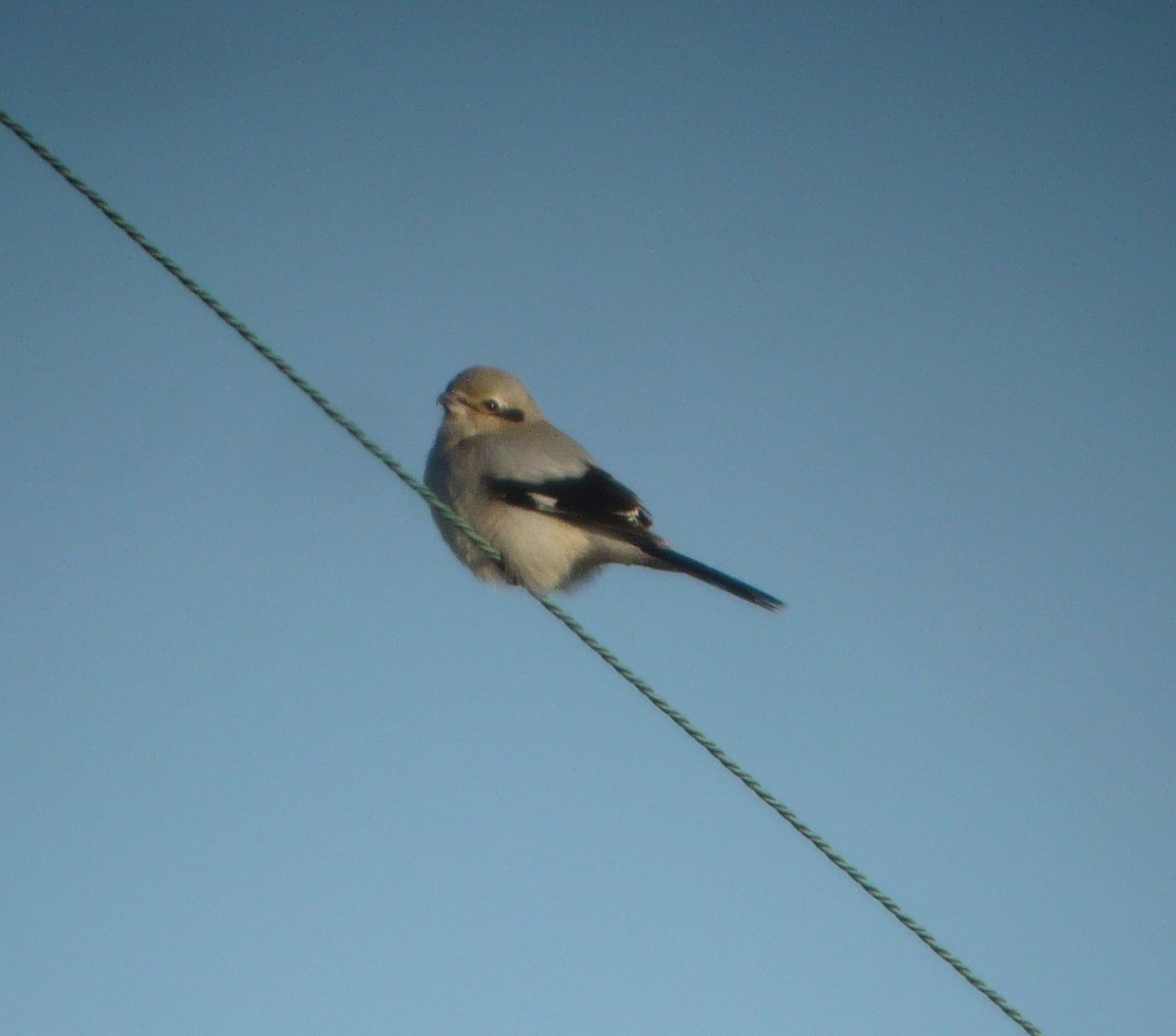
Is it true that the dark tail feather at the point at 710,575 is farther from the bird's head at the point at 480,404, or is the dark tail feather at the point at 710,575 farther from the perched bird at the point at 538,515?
the bird's head at the point at 480,404

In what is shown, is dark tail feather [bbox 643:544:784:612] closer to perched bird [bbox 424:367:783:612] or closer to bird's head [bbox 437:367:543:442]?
perched bird [bbox 424:367:783:612]

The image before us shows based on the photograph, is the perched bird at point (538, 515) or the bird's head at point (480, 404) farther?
the bird's head at point (480, 404)

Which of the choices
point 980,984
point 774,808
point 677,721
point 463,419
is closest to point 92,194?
point 677,721

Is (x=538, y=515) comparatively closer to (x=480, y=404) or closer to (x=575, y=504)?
(x=575, y=504)

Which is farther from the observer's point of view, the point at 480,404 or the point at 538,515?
the point at 480,404

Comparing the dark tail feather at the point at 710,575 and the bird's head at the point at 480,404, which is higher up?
the bird's head at the point at 480,404

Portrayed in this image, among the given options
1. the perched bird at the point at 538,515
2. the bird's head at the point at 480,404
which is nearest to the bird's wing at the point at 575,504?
the perched bird at the point at 538,515

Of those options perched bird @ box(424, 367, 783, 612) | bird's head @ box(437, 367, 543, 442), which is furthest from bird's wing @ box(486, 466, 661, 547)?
bird's head @ box(437, 367, 543, 442)

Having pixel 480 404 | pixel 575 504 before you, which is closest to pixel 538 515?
pixel 575 504
